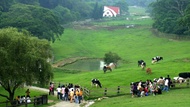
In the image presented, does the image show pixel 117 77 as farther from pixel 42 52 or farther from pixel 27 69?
pixel 27 69

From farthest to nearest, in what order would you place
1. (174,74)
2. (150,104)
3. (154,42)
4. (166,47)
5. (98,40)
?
(98,40), (154,42), (166,47), (174,74), (150,104)

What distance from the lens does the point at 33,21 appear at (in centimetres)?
7975

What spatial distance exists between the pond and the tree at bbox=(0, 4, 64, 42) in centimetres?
1032

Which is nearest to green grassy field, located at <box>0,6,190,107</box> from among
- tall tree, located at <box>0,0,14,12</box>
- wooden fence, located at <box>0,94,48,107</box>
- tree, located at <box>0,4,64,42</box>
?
wooden fence, located at <box>0,94,48,107</box>

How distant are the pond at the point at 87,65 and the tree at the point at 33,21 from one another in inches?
406

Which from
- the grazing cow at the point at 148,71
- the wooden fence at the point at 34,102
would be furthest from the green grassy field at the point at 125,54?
the wooden fence at the point at 34,102

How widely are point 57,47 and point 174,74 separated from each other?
55.4m

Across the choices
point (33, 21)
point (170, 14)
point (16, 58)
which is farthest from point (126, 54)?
point (16, 58)

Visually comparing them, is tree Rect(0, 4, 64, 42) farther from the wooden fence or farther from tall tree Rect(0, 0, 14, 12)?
the wooden fence

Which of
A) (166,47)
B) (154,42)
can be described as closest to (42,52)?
(166,47)

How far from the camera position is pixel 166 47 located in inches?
3263

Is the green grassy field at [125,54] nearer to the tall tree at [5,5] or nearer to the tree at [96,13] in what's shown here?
the tall tree at [5,5]

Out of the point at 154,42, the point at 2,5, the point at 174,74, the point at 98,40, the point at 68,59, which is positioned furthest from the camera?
the point at 98,40

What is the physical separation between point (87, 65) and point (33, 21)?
17557mm
